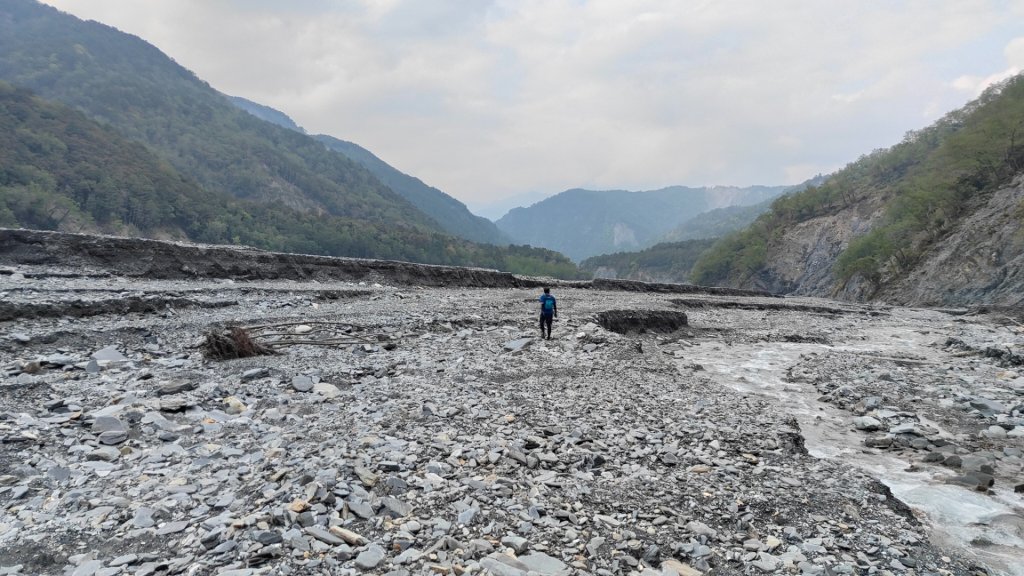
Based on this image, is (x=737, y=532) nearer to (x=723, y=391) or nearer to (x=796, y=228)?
(x=723, y=391)

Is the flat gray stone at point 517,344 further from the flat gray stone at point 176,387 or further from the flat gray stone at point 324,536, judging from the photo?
the flat gray stone at point 324,536

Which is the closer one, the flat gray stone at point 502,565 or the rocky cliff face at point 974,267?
the flat gray stone at point 502,565

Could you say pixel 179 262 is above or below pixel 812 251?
below

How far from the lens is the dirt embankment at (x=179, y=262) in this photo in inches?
813

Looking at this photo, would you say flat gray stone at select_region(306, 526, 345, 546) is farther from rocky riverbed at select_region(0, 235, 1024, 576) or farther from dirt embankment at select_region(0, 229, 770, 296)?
dirt embankment at select_region(0, 229, 770, 296)

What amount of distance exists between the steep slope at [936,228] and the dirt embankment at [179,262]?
4108cm

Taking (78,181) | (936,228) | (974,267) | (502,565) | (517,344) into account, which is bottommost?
(502,565)

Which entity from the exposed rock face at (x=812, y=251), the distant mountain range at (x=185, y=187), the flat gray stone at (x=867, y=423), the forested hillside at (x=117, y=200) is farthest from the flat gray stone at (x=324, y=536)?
the distant mountain range at (x=185, y=187)

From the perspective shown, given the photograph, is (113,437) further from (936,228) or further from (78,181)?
(78,181)

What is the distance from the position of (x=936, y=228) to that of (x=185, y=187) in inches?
4839

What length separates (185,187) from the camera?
336 ft

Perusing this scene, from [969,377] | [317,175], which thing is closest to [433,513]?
[969,377]

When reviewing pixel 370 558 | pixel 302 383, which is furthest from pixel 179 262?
pixel 370 558

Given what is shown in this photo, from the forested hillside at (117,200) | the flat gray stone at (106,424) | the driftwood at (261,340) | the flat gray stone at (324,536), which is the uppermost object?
the forested hillside at (117,200)
